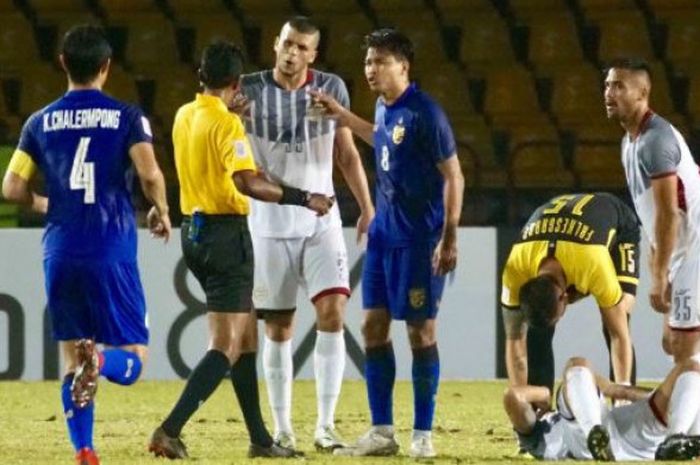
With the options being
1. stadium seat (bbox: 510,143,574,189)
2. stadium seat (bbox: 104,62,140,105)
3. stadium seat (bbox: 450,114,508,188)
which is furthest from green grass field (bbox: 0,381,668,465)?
stadium seat (bbox: 104,62,140,105)

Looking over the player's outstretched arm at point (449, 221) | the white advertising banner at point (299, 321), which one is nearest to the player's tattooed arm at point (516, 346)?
the player's outstretched arm at point (449, 221)

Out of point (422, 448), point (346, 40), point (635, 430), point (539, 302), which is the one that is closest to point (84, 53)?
point (539, 302)

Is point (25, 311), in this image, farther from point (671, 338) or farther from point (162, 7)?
point (671, 338)

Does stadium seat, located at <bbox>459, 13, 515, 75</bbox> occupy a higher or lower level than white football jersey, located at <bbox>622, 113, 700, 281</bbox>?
higher

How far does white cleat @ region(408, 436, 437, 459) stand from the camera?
920cm

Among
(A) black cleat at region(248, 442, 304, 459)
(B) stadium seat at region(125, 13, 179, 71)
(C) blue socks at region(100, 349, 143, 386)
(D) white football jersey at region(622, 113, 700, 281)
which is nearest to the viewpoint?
(C) blue socks at region(100, 349, 143, 386)

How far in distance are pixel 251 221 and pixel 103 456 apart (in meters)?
1.50

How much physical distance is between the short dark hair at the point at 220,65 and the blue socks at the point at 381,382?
5.01 feet

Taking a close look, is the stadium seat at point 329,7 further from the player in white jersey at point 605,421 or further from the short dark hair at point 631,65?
the player in white jersey at point 605,421

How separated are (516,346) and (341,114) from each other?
1.39 meters

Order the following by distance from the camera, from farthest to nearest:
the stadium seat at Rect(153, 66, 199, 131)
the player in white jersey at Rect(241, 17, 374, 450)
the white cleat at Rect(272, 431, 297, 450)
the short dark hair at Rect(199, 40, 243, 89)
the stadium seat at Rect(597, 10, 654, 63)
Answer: the stadium seat at Rect(597, 10, 654, 63) < the stadium seat at Rect(153, 66, 199, 131) < the player in white jersey at Rect(241, 17, 374, 450) < the white cleat at Rect(272, 431, 297, 450) < the short dark hair at Rect(199, 40, 243, 89)

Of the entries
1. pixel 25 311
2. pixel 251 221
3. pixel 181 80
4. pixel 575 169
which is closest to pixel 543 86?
pixel 575 169

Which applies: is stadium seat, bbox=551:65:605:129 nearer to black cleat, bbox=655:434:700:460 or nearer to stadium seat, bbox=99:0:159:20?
stadium seat, bbox=99:0:159:20

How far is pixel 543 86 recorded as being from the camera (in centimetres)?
1683
